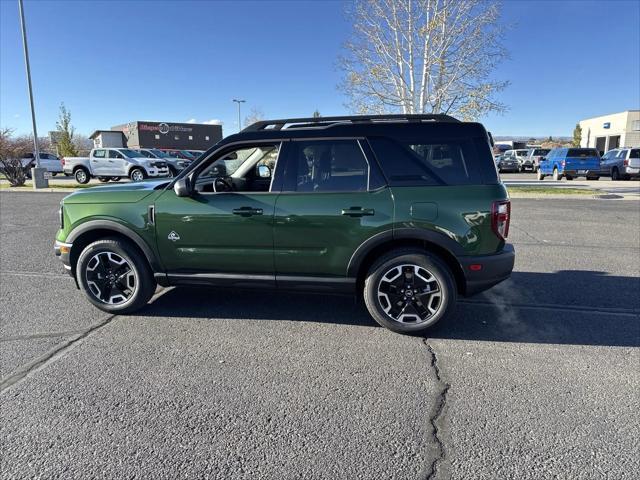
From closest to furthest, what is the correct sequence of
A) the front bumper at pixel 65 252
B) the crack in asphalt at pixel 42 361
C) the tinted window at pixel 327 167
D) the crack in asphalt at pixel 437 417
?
1. the crack in asphalt at pixel 437 417
2. the crack in asphalt at pixel 42 361
3. the tinted window at pixel 327 167
4. the front bumper at pixel 65 252

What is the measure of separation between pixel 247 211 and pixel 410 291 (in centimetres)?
167

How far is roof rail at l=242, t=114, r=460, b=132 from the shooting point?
3.81 m

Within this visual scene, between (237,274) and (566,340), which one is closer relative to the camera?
(566,340)

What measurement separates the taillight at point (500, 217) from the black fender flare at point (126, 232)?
318 centimetres

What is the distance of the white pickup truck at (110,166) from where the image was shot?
22219 millimetres

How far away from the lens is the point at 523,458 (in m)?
2.27

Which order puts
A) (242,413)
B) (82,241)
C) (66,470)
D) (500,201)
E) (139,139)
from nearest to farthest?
(66,470) → (242,413) → (500,201) → (82,241) → (139,139)

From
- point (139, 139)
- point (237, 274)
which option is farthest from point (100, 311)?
point (139, 139)

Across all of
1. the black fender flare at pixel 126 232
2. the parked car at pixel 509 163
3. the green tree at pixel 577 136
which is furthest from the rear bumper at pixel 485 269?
the green tree at pixel 577 136

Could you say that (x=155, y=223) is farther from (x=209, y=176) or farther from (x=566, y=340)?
(x=566, y=340)

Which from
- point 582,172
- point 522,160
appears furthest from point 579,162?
point 522,160

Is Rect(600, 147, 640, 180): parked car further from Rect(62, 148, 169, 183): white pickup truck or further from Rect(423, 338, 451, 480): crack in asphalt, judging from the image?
Rect(62, 148, 169, 183): white pickup truck

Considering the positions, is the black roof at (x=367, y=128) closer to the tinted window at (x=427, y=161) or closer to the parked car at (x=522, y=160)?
the tinted window at (x=427, y=161)

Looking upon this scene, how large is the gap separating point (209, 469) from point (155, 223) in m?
2.53
